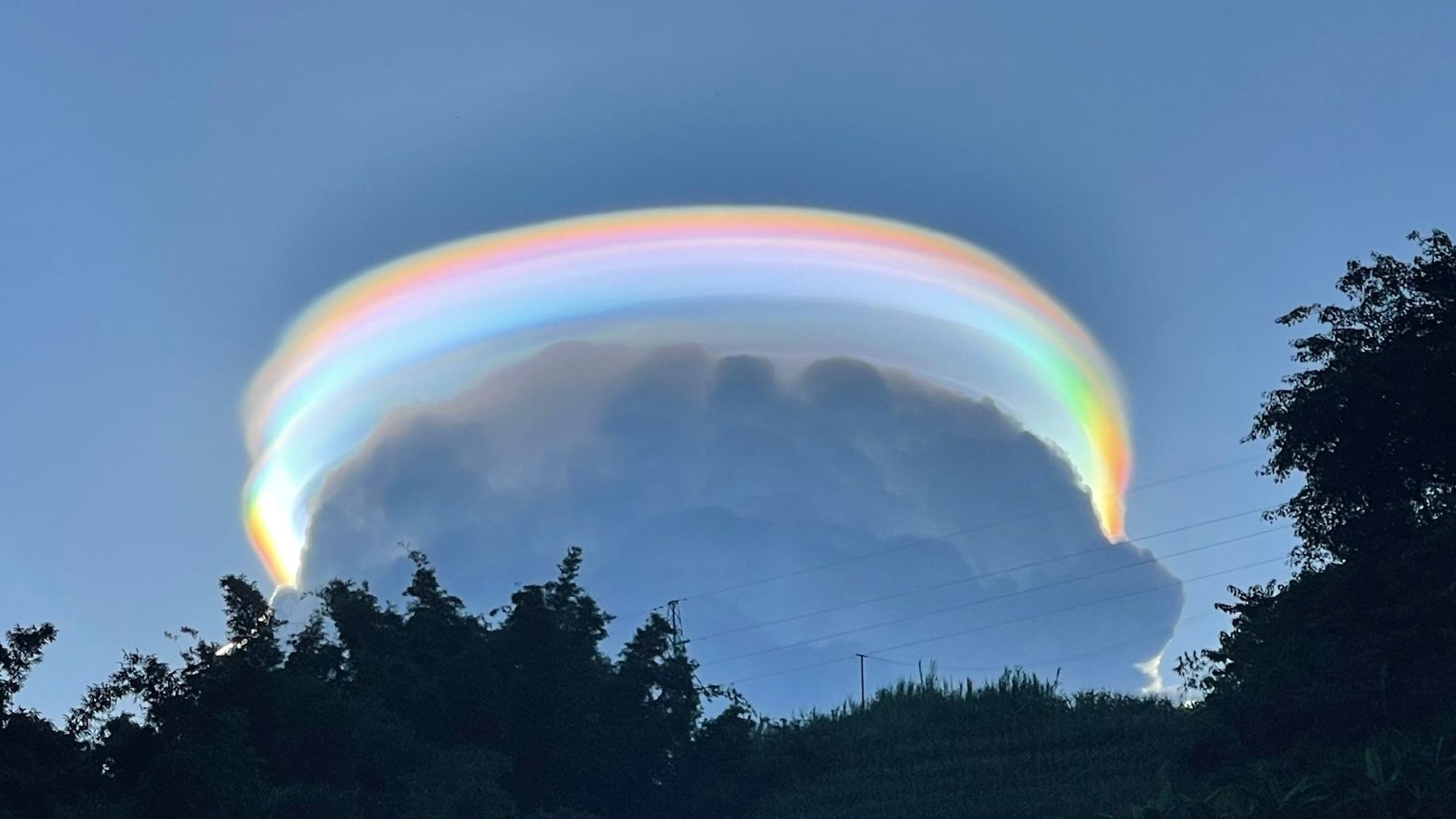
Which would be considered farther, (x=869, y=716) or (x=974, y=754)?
(x=869, y=716)

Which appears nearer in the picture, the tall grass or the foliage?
the foliage

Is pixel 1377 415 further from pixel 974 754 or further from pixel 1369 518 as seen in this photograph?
pixel 974 754

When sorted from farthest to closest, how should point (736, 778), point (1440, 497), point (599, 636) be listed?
point (599, 636), point (736, 778), point (1440, 497)

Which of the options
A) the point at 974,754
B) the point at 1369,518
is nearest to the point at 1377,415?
the point at 1369,518

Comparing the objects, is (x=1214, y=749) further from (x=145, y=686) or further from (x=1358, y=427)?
(x=145, y=686)

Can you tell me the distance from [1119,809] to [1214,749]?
2.48 meters

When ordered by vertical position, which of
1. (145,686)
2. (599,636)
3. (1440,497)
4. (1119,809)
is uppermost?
(599,636)

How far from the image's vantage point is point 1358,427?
28656 millimetres

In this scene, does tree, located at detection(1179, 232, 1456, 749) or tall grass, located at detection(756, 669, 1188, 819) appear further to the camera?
tall grass, located at detection(756, 669, 1188, 819)

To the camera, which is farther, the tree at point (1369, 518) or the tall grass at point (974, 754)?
the tall grass at point (974, 754)

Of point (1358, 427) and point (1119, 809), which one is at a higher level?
point (1358, 427)

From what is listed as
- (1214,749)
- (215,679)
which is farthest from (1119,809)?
(215,679)

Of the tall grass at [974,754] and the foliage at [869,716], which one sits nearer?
the foliage at [869,716]

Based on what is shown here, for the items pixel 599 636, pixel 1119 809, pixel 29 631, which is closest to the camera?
pixel 29 631
